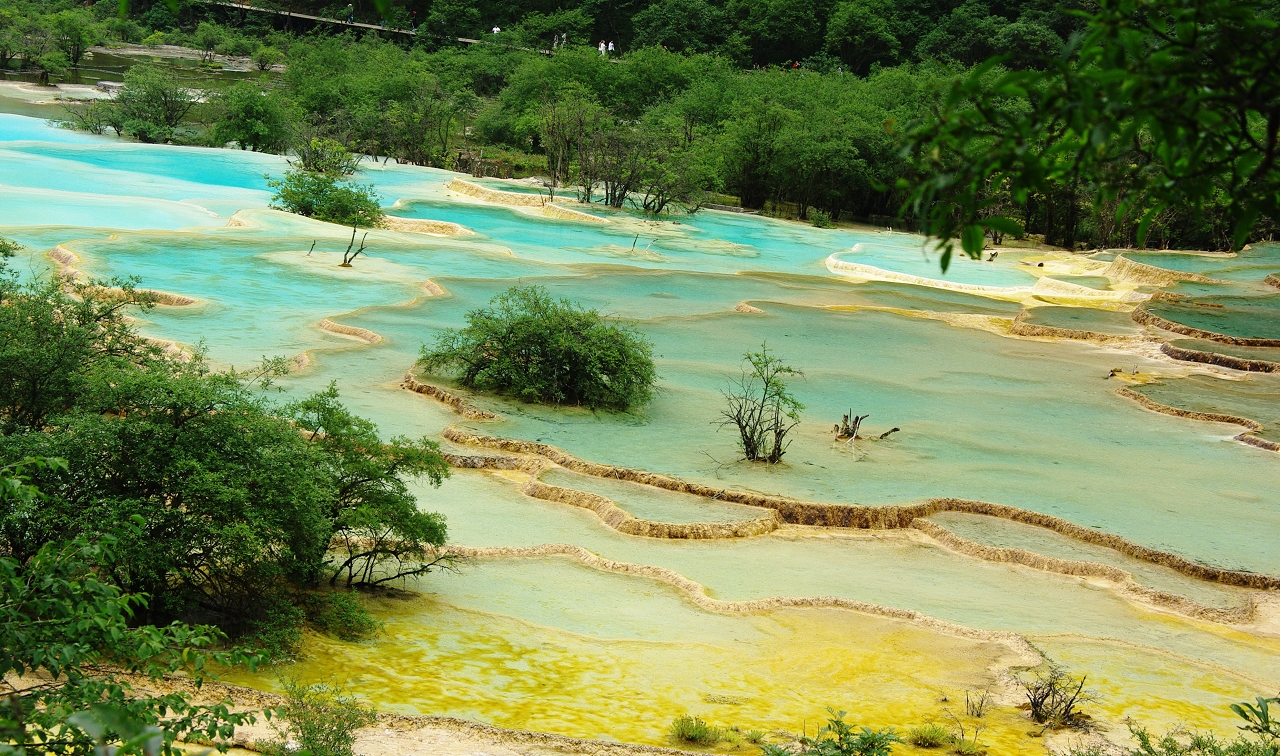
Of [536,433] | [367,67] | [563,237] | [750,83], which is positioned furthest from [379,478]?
[367,67]

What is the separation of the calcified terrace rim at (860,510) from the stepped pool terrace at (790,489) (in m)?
0.03

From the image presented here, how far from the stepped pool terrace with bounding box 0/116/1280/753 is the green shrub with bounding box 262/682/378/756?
3.15 ft

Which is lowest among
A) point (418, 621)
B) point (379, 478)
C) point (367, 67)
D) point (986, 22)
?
point (418, 621)

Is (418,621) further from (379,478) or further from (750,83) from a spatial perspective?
(750,83)

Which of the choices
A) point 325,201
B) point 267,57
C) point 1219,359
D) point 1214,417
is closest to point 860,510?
point 1214,417

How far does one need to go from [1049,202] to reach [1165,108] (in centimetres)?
3931

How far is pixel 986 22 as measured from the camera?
66125mm

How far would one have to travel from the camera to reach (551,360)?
1570cm

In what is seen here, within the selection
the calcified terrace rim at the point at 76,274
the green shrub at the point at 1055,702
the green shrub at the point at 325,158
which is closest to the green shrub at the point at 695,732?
the green shrub at the point at 1055,702

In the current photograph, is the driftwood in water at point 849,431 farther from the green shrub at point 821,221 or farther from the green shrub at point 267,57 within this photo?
the green shrub at point 267,57

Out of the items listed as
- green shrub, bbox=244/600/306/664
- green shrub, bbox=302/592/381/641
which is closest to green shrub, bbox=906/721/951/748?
green shrub, bbox=302/592/381/641

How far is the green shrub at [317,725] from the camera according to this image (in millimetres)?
5406

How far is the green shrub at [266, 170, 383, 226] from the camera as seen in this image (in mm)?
28375

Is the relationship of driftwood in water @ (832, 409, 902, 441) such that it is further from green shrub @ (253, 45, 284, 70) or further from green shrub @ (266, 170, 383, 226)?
green shrub @ (253, 45, 284, 70)
